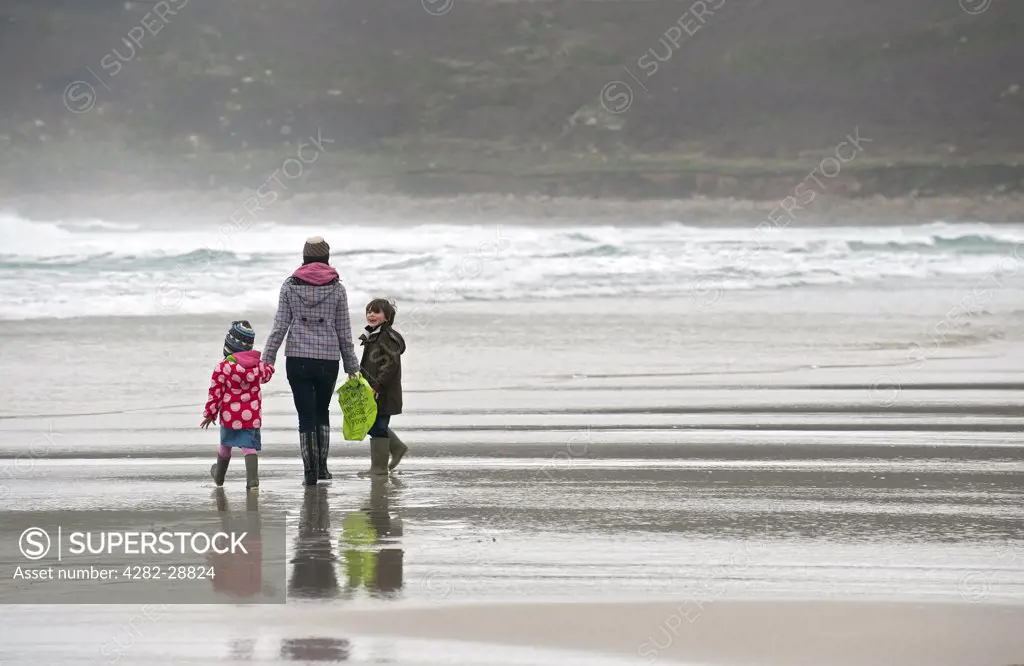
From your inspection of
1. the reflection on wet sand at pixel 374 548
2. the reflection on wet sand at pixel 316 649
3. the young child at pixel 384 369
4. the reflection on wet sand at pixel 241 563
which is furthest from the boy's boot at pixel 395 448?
the reflection on wet sand at pixel 316 649

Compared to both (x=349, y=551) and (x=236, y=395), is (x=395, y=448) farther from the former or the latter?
(x=349, y=551)

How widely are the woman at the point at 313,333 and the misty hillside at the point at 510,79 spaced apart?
3241cm

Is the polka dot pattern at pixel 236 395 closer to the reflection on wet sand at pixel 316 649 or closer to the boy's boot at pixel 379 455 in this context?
the boy's boot at pixel 379 455

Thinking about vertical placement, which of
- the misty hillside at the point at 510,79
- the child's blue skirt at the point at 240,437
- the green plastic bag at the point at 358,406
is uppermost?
the misty hillside at the point at 510,79

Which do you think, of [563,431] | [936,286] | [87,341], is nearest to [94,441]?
[563,431]

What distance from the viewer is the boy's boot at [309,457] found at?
19.8ft

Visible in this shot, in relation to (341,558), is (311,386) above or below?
above

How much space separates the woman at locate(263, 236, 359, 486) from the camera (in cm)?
620

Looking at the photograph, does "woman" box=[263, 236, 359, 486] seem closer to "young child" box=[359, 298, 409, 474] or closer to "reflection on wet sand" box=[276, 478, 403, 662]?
"young child" box=[359, 298, 409, 474]

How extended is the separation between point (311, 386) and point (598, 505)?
1.43m

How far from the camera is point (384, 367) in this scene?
658 cm

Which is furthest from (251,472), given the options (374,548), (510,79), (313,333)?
(510,79)

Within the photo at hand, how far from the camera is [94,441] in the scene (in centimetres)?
752

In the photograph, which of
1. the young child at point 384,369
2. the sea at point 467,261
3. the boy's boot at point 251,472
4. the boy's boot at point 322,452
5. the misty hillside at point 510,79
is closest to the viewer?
the boy's boot at point 251,472
